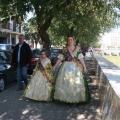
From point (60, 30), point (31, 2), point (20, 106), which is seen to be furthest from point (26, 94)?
point (60, 30)

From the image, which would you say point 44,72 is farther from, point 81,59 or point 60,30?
point 60,30

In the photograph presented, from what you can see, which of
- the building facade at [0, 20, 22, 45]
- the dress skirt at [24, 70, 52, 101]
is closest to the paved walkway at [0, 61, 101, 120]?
the dress skirt at [24, 70, 52, 101]

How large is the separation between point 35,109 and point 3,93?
2.46 metres

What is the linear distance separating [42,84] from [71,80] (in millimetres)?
923

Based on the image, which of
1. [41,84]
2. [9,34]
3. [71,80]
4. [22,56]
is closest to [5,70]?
[22,56]

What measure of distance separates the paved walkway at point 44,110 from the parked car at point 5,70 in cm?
137

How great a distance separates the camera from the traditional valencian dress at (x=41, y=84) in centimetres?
753

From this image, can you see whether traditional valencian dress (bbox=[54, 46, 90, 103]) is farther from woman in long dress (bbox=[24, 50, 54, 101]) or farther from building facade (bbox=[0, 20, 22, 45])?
building facade (bbox=[0, 20, 22, 45])

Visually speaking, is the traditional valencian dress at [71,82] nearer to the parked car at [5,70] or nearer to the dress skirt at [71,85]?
the dress skirt at [71,85]

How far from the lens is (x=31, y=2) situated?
8180 millimetres

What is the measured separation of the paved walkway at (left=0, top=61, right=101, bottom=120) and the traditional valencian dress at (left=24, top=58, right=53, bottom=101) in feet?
0.62

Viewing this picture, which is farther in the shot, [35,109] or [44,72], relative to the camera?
[44,72]

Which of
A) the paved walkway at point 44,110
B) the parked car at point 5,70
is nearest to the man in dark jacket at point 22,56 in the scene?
the parked car at point 5,70

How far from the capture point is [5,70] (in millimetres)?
9594
